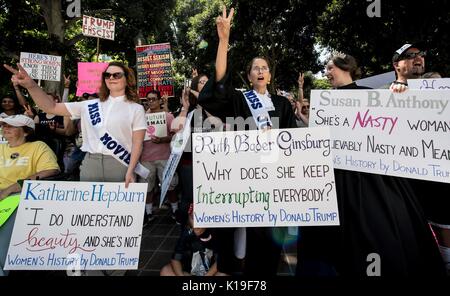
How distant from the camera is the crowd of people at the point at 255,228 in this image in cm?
216

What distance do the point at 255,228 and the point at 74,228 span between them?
4.19 feet

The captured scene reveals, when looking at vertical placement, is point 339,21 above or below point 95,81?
above

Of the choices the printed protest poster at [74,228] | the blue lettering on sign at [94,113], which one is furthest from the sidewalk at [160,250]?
the blue lettering on sign at [94,113]

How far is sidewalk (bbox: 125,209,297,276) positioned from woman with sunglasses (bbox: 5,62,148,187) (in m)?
1.09

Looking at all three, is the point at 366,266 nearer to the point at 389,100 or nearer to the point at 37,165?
the point at 389,100

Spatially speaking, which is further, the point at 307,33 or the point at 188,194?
the point at 307,33

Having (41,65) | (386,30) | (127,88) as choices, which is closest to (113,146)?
(127,88)

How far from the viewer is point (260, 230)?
2.35 metres

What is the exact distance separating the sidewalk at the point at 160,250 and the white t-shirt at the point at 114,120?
127cm

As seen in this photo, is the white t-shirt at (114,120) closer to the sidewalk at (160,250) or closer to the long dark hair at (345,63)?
the sidewalk at (160,250)

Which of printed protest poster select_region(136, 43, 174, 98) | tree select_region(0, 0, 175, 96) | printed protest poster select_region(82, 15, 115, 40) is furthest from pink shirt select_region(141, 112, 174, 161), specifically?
tree select_region(0, 0, 175, 96)

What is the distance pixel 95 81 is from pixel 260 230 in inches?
212

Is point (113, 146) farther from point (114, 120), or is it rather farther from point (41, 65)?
point (41, 65)
